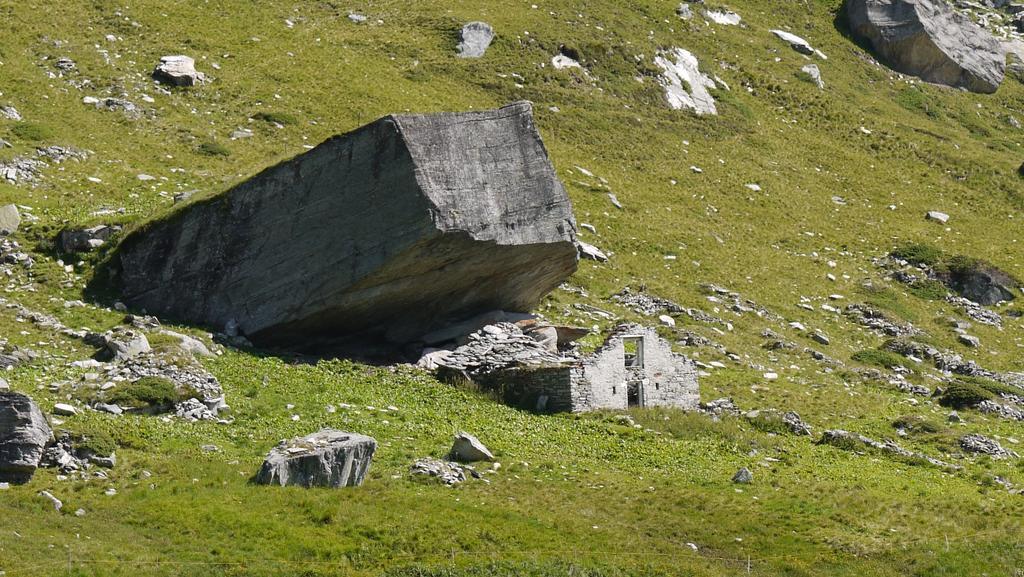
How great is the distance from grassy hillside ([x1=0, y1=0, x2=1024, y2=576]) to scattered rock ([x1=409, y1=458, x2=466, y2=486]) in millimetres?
560

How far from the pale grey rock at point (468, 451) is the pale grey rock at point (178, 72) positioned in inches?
1434

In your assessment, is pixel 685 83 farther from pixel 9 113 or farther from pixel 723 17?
pixel 9 113

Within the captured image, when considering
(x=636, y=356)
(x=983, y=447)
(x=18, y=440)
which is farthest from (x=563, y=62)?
(x=18, y=440)

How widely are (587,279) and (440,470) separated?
24517 mm

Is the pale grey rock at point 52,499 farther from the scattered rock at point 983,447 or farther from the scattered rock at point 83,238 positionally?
the scattered rock at point 983,447

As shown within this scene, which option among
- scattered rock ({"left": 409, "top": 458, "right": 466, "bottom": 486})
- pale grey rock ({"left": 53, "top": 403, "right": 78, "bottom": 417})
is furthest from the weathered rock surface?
pale grey rock ({"left": 53, "top": 403, "right": 78, "bottom": 417})

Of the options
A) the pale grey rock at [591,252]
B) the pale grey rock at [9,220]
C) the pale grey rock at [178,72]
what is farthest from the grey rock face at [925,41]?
the pale grey rock at [9,220]

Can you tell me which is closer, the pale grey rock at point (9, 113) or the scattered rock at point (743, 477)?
the scattered rock at point (743, 477)

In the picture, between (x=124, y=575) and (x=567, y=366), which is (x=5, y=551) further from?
(x=567, y=366)

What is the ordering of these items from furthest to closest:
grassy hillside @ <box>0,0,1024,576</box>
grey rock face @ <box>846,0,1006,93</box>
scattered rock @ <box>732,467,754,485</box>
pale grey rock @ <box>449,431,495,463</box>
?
grey rock face @ <box>846,0,1006,93</box> → scattered rock @ <box>732,467,754,485</box> → pale grey rock @ <box>449,431,495,463</box> → grassy hillside @ <box>0,0,1024,576</box>

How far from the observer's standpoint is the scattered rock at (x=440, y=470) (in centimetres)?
2661

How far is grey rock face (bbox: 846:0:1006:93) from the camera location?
101688 mm

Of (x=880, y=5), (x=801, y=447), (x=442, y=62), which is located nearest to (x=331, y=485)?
(x=801, y=447)

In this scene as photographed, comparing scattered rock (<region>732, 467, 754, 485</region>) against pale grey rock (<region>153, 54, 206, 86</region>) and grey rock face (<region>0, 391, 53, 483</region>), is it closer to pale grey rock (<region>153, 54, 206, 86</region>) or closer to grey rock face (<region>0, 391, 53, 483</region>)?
grey rock face (<region>0, 391, 53, 483</region>)
